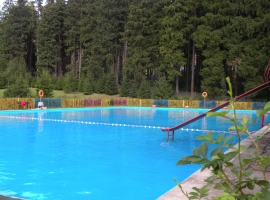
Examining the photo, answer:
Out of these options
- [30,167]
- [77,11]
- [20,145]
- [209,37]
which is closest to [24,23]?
[77,11]

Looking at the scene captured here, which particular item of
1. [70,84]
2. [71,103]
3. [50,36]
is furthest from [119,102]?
[50,36]

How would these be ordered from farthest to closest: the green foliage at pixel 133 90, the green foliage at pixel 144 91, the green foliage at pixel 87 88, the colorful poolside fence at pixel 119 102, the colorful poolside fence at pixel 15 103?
the green foliage at pixel 87 88
the green foliage at pixel 133 90
the green foliage at pixel 144 91
the colorful poolside fence at pixel 119 102
the colorful poolside fence at pixel 15 103

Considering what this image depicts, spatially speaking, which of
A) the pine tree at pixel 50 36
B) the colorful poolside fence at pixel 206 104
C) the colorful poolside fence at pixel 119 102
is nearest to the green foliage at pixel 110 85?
the colorful poolside fence at pixel 119 102

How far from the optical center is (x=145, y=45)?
3438cm

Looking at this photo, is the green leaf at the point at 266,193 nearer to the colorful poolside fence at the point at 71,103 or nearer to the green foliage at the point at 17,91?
the colorful poolside fence at the point at 71,103

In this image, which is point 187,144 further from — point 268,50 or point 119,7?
point 119,7

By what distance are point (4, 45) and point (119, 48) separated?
52.1ft

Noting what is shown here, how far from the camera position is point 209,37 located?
29.9 m

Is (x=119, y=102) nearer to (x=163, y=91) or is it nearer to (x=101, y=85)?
(x=163, y=91)

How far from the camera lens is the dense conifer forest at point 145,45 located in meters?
28.7

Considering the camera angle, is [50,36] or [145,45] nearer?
[145,45]

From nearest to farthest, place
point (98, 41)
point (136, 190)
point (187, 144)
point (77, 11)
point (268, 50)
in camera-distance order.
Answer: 1. point (136, 190)
2. point (187, 144)
3. point (268, 50)
4. point (98, 41)
5. point (77, 11)

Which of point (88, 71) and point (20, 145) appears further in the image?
point (88, 71)

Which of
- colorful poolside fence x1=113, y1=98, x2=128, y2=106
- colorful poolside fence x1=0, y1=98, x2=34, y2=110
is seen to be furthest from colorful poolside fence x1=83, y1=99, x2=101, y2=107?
colorful poolside fence x1=0, y1=98, x2=34, y2=110
